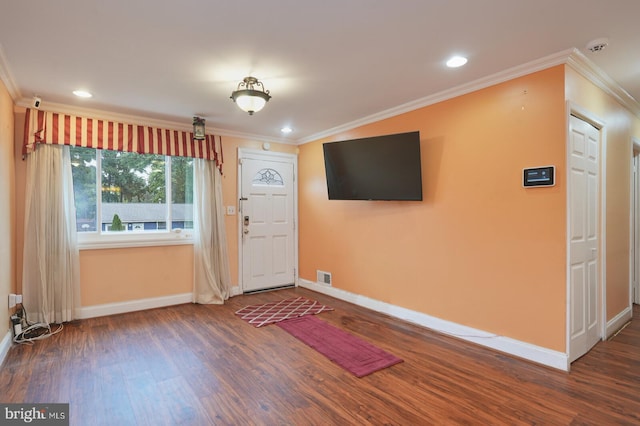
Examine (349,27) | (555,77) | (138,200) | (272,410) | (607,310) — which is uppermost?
(349,27)

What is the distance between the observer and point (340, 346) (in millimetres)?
3119

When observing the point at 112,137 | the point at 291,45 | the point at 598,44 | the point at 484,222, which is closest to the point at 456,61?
the point at 598,44

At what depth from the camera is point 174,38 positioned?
2.32 metres

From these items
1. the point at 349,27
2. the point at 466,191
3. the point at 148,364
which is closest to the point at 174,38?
the point at 349,27

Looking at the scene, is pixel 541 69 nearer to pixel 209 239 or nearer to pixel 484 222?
pixel 484 222

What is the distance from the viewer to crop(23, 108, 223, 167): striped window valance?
3.57 metres

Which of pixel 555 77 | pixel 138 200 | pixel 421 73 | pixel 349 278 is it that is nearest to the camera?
pixel 555 77

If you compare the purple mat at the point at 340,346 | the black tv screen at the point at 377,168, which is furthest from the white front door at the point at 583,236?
the purple mat at the point at 340,346

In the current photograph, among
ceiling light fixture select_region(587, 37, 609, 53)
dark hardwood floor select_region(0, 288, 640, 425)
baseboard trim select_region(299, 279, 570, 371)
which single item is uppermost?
ceiling light fixture select_region(587, 37, 609, 53)

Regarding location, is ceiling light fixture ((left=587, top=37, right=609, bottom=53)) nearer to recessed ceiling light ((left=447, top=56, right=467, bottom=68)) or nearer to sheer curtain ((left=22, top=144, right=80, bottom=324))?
recessed ceiling light ((left=447, top=56, right=467, bottom=68))

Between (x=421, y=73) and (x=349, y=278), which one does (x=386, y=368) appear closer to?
(x=349, y=278)

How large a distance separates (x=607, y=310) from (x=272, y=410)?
3.40 metres

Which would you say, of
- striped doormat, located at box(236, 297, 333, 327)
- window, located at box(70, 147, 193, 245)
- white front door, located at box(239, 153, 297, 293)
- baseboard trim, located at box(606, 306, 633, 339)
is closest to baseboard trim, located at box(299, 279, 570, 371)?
striped doormat, located at box(236, 297, 333, 327)

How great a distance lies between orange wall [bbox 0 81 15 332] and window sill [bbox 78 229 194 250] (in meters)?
0.68
